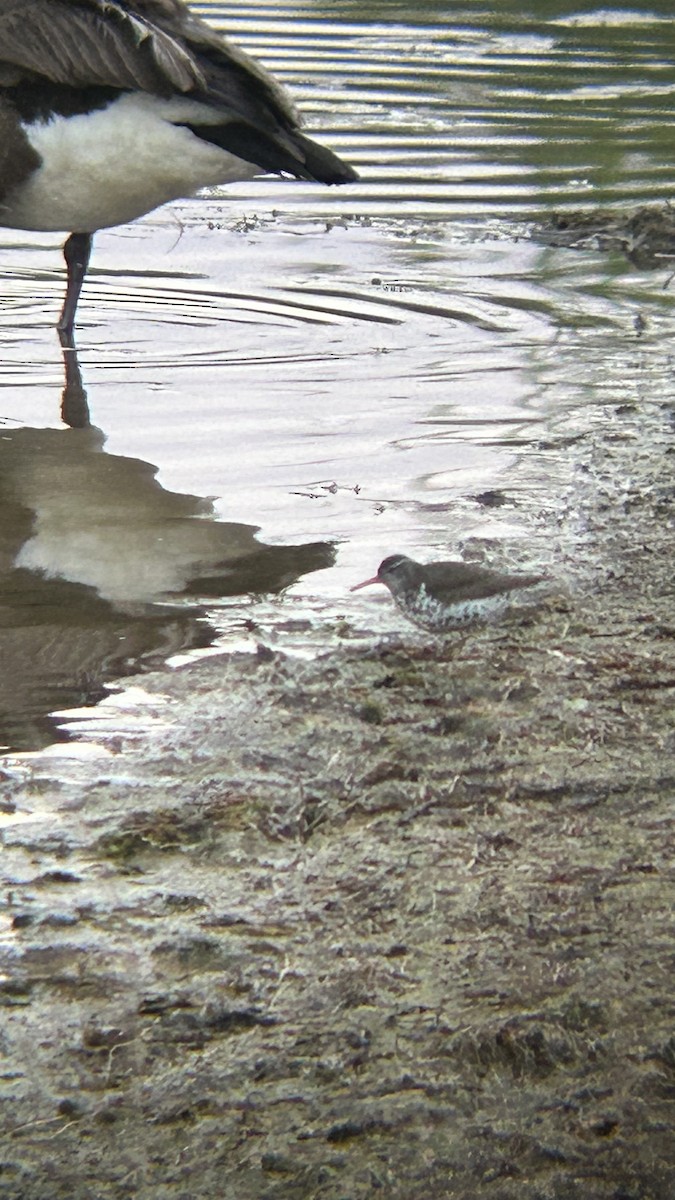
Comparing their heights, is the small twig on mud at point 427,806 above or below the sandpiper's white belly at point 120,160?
below

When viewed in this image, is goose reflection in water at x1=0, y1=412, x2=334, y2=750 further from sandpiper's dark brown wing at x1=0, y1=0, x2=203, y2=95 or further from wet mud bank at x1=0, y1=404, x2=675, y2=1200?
sandpiper's dark brown wing at x1=0, y1=0, x2=203, y2=95

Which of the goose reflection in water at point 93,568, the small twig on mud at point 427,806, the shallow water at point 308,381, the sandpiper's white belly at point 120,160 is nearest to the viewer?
the small twig on mud at point 427,806

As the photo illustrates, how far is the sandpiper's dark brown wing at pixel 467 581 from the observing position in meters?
3.97

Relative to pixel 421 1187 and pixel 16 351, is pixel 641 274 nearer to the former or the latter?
Answer: pixel 16 351

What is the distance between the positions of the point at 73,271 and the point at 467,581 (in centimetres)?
328

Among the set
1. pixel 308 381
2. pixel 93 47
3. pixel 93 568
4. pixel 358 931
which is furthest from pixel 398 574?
pixel 93 47

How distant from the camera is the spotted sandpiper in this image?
13.0 ft

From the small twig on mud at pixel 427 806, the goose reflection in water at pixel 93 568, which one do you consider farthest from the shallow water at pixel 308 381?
the small twig on mud at pixel 427 806

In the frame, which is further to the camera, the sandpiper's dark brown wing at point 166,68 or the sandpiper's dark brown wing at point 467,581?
the sandpiper's dark brown wing at point 166,68

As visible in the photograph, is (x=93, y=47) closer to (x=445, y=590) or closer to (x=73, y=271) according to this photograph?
(x=73, y=271)

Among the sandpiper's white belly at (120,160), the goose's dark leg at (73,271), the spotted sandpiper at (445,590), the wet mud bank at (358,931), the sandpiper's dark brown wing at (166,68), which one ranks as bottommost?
the wet mud bank at (358,931)

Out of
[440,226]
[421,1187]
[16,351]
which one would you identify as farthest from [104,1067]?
[440,226]

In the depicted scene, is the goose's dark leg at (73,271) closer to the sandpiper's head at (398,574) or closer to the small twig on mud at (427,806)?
the sandpiper's head at (398,574)

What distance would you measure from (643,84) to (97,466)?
28.0 ft
